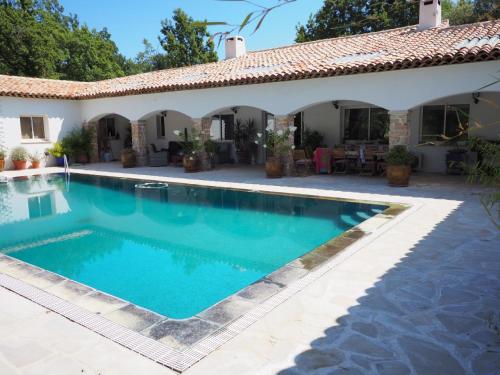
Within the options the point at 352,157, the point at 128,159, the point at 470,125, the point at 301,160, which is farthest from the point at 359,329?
the point at 128,159

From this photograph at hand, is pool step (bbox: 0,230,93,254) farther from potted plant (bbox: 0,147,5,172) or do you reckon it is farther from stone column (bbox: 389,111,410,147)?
potted plant (bbox: 0,147,5,172)

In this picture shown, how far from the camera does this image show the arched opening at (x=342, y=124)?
16219mm

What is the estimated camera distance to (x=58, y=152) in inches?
790

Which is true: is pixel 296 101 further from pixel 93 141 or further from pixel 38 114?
pixel 38 114

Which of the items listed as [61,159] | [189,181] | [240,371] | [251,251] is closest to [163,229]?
[251,251]

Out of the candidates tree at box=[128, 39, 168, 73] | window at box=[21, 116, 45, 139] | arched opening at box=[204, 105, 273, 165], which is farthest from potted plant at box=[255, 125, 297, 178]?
tree at box=[128, 39, 168, 73]

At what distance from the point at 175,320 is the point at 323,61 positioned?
12011 mm

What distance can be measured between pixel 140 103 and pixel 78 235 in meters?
11.2

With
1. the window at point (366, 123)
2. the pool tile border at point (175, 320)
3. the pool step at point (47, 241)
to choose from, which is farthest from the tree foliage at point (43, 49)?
the pool tile border at point (175, 320)

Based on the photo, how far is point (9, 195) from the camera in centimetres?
1319

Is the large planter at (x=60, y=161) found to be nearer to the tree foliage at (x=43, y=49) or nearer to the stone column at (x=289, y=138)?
the stone column at (x=289, y=138)

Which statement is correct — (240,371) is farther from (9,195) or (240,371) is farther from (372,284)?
(9,195)

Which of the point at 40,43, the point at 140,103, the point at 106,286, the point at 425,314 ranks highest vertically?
the point at 40,43

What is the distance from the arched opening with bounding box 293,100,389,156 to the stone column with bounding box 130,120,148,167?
7.40 meters
